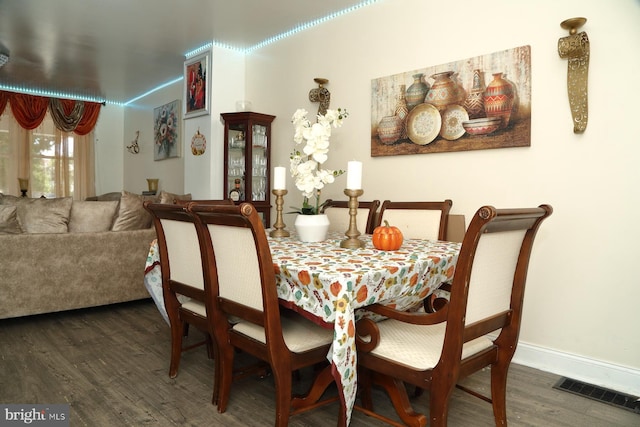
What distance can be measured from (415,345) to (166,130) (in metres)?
5.97

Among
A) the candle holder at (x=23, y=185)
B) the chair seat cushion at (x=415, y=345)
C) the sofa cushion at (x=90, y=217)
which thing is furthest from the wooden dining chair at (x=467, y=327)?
the candle holder at (x=23, y=185)

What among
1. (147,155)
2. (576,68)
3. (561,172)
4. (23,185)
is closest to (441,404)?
(561,172)

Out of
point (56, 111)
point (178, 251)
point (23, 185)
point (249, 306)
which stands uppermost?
point (56, 111)

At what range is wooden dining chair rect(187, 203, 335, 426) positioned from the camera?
5.02ft

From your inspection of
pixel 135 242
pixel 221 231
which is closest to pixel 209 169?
pixel 135 242

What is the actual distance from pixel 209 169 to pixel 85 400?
119 inches

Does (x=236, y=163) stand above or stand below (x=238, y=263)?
above

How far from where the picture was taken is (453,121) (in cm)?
299

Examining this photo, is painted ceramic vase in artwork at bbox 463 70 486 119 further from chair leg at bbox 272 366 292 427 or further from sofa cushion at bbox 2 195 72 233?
sofa cushion at bbox 2 195 72 233

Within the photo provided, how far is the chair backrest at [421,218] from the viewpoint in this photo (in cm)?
257

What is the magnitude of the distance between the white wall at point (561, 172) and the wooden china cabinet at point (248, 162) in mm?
1629

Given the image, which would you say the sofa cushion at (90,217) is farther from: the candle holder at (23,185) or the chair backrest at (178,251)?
the candle holder at (23,185)

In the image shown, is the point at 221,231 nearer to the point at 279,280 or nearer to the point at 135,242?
the point at 279,280

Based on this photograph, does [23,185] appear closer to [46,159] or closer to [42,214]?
[46,159]
